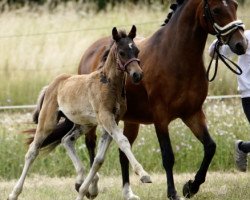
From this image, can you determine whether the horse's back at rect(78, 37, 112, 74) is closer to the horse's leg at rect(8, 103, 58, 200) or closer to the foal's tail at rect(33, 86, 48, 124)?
the foal's tail at rect(33, 86, 48, 124)

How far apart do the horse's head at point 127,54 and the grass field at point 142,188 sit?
6.00ft

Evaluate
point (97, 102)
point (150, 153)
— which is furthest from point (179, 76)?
point (150, 153)

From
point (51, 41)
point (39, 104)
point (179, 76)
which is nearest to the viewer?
point (179, 76)

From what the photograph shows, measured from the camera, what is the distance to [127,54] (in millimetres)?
7473

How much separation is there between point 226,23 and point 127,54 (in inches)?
41.6

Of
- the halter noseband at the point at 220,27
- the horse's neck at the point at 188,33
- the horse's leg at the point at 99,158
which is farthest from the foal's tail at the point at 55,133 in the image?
the halter noseband at the point at 220,27

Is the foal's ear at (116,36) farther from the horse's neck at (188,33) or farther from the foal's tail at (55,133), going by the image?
the foal's tail at (55,133)

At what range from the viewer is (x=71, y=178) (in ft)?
36.4

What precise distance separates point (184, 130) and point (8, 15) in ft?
23.6

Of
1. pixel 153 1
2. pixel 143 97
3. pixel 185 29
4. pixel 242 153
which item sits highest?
pixel 185 29

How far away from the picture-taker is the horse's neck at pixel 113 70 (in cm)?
A: 781

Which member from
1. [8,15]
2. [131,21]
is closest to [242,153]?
[131,21]

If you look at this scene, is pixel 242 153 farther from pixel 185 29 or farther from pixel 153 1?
pixel 153 1

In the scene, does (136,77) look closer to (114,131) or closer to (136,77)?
(136,77)
